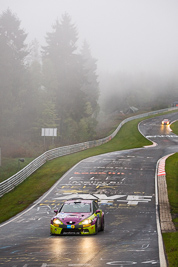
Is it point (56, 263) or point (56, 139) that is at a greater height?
point (56, 139)

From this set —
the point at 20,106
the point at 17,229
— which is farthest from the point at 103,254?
the point at 20,106

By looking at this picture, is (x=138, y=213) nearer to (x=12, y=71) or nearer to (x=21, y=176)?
(x=21, y=176)

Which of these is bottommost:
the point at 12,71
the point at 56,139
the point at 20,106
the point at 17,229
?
the point at 17,229

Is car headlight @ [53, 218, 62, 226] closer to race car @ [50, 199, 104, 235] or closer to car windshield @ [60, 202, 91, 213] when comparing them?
race car @ [50, 199, 104, 235]

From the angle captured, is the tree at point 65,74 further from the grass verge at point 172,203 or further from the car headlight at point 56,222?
the car headlight at point 56,222

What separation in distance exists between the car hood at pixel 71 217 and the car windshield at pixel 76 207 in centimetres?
45

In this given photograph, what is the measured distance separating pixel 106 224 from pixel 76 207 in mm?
2796

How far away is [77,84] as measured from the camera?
87250mm

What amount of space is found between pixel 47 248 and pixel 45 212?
10.3 meters

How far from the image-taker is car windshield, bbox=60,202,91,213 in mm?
17891

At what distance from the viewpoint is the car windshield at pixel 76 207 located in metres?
17.9

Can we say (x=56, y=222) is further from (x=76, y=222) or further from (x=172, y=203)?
(x=172, y=203)

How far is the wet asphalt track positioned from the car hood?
701 millimetres

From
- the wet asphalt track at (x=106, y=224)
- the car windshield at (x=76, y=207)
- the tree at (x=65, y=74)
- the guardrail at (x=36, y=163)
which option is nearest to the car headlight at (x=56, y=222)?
the wet asphalt track at (x=106, y=224)
